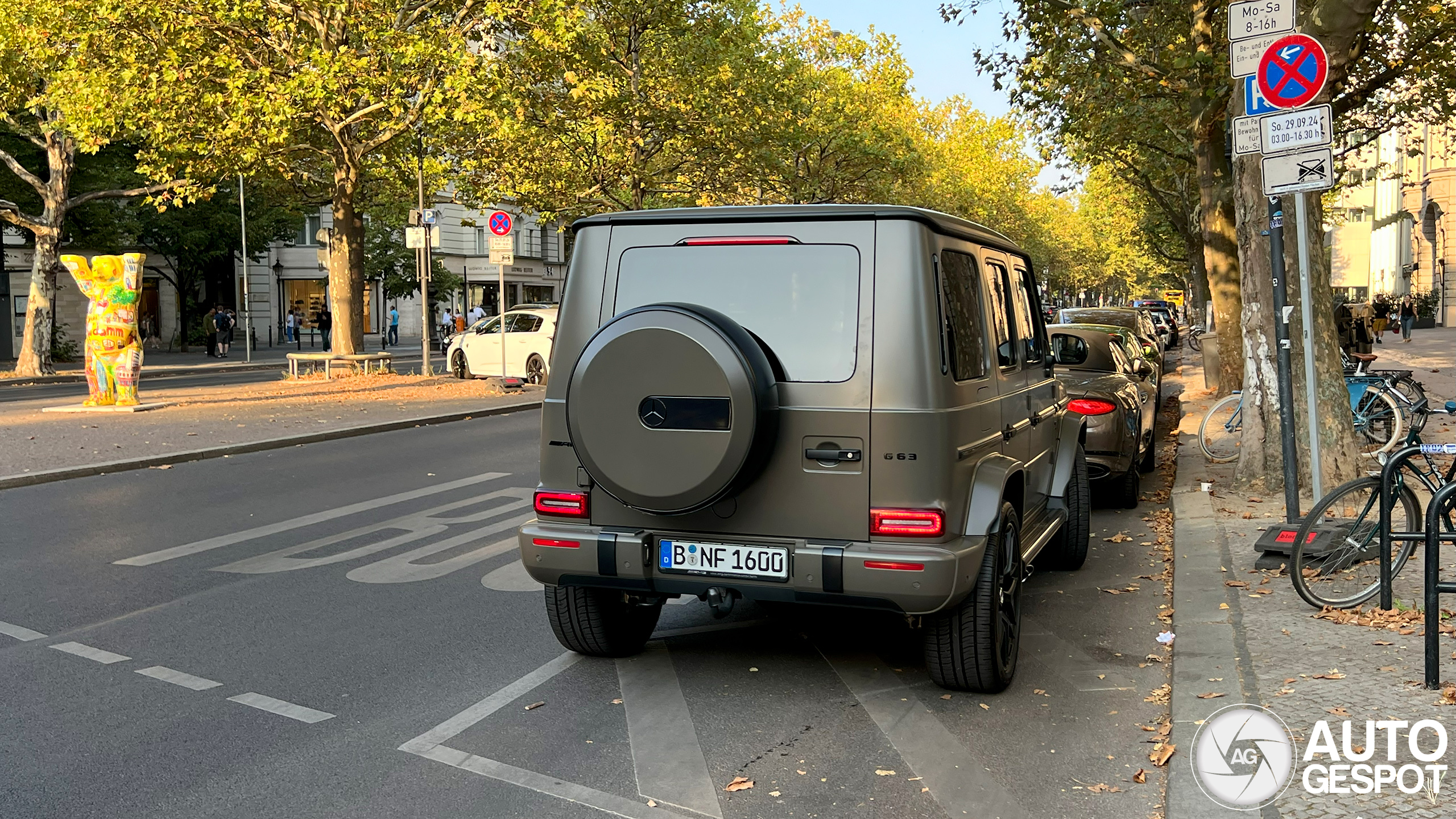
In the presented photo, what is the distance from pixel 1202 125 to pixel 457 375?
52.5 ft

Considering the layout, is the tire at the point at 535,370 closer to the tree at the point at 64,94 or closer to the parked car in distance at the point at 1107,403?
the tree at the point at 64,94

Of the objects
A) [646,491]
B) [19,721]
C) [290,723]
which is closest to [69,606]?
[19,721]

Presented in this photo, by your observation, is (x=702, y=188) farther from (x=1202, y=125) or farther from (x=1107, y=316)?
(x=1202, y=125)

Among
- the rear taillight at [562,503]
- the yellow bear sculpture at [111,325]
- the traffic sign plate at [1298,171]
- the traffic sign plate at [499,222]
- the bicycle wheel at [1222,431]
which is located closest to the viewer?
the rear taillight at [562,503]

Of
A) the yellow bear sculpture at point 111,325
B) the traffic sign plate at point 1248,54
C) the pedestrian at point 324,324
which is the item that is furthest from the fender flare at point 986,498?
the pedestrian at point 324,324

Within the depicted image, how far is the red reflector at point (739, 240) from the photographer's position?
197 inches

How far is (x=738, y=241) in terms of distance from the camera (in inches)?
Result: 199

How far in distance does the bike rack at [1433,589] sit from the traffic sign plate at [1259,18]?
396cm

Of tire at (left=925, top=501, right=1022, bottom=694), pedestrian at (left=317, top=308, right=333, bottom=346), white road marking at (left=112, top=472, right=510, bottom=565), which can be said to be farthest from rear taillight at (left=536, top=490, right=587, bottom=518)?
pedestrian at (left=317, top=308, right=333, bottom=346)

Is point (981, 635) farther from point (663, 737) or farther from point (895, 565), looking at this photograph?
point (663, 737)

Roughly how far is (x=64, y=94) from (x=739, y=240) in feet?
68.8

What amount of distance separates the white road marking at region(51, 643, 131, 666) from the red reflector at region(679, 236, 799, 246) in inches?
126

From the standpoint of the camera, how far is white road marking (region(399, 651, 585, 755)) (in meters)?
4.60

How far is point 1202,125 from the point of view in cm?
1666
